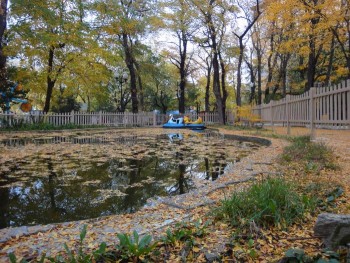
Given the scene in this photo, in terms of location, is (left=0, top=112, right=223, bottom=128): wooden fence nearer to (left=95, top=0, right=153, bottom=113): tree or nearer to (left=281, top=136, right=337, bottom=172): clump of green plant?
(left=95, top=0, right=153, bottom=113): tree

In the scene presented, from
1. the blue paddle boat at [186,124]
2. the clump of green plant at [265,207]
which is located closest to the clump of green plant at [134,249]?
the clump of green plant at [265,207]

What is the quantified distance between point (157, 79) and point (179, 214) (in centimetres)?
2862

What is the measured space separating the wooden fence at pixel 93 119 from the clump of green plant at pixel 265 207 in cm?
1562

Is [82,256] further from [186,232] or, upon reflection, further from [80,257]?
[186,232]

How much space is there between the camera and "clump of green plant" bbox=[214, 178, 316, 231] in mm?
2162

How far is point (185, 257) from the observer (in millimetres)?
1796

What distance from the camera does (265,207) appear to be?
223 cm

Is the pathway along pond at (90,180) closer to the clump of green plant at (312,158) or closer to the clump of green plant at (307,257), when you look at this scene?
the clump of green plant at (312,158)

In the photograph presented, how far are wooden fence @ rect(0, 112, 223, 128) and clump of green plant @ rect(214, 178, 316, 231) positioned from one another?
15620 mm

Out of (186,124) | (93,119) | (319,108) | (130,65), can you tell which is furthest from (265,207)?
(130,65)

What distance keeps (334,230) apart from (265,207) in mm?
587

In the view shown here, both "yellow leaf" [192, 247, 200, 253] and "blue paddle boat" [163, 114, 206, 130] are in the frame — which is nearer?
"yellow leaf" [192, 247, 200, 253]

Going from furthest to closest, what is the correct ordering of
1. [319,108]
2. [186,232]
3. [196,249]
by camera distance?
1. [319,108]
2. [186,232]
3. [196,249]

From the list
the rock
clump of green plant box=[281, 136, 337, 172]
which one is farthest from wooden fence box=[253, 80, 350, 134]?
the rock
